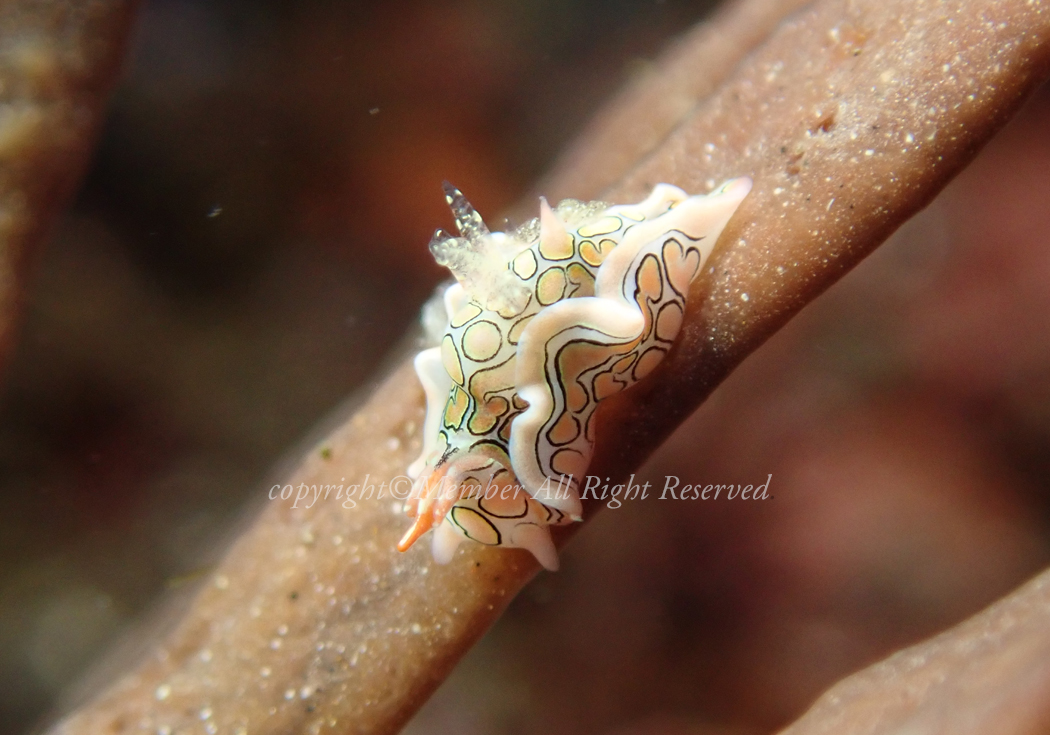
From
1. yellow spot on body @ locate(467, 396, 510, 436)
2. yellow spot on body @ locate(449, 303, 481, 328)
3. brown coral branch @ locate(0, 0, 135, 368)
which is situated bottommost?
yellow spot on body @ locate(467, 396, 510, 436)

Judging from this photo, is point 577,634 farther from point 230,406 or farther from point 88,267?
point 88,267

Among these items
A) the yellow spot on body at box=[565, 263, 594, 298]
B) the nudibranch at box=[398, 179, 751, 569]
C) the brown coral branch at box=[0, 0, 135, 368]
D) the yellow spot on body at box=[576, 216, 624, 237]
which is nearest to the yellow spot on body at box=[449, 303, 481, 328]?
the nudibranch at box=[398, 179, 751, 569]

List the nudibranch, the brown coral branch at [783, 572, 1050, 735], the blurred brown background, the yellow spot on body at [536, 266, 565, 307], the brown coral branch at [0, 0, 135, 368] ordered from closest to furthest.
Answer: the brown coral branch at [783, 572, 1050, 735] → the nudibranch → the yellow spot on body at [536, 266, 565, 307] → the brown coral branch at [0, 0, 135, 368] → the blurred brown background

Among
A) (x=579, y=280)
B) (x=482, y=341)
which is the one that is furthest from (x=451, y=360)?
(x=579, y=280)

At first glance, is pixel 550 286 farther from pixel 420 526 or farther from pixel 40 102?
pixel 40 102

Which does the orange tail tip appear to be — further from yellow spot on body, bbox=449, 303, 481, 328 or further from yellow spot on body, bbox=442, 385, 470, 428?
yellow spot on body, bbox=449, 303, 481, 328

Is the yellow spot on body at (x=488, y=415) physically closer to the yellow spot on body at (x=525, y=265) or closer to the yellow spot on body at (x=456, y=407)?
the yellow spot on body at (x=456, y=407)

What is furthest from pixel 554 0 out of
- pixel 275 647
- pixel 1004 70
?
pixel 275 647

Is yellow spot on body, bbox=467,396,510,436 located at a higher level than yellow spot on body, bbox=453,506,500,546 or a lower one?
higher

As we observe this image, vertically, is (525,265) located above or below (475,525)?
above
